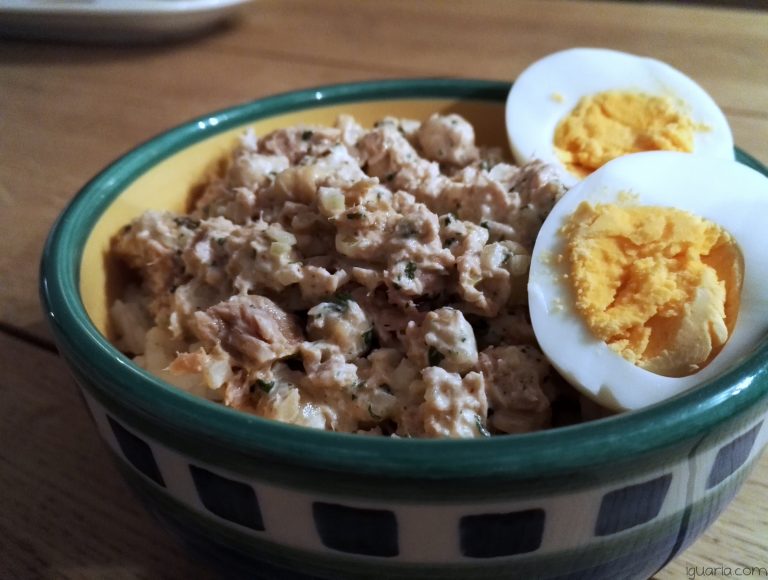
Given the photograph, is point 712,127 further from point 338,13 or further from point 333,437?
point 338,13

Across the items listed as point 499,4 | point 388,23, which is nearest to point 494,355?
point 388,23

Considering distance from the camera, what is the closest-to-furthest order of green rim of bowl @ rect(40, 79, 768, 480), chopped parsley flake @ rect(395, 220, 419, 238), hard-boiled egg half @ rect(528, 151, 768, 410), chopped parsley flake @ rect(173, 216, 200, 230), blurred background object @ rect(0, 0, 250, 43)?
green rim of bowl @ rect(40, 79, 768, 480) → hard-boiled egg half @ rect(528, 151, 768, 410) → chopped parsley flake @ rect(395, 220, 419, 238) → chopped parsley flake @ rect(173, 216, 200, 230) → blurred background object @ rect(0, 0, 250, 43)

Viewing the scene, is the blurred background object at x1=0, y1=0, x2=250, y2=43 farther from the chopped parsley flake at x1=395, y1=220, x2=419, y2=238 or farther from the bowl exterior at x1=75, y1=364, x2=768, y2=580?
the bowl exterior at x1=75, y1=364, x2=768, y2=580

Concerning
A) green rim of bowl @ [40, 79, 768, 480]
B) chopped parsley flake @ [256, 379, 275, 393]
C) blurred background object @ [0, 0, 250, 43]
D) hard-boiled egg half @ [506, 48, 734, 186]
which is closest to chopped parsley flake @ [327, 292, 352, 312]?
chopped parsley flake @ [256, 379, 275, 393]

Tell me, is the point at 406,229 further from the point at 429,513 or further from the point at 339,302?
the point at 429,513

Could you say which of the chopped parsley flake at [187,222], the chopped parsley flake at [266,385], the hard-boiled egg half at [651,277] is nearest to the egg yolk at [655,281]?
the hard-boiled egg half at [651,277]

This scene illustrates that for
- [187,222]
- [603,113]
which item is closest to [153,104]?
[187,222]
